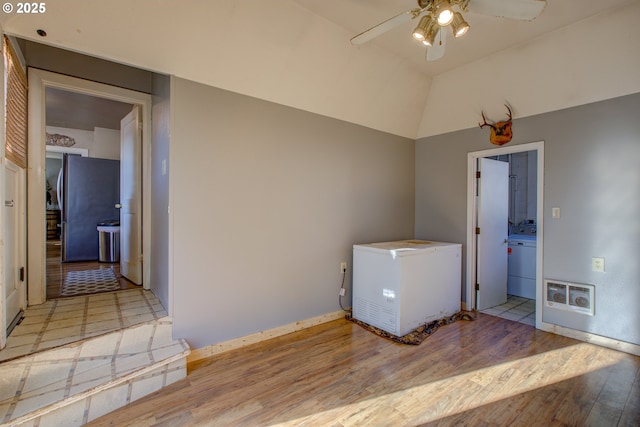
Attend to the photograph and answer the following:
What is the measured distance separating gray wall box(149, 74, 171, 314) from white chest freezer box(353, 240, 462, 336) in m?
1.92

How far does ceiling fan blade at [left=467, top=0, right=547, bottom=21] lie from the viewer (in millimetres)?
1583

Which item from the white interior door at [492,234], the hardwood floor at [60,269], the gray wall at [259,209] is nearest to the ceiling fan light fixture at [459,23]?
the gray wall at [259,209]

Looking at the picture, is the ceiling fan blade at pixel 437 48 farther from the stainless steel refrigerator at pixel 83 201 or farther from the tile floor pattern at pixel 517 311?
the stainless steel refrigerator at pixel 83 201

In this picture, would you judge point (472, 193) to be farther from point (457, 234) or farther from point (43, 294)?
point (43, 294)

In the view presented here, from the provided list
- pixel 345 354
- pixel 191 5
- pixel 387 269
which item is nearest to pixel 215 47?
pixel 191 5

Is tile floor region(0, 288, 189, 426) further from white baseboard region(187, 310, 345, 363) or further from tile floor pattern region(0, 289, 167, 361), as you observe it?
white baseboard region(187, 310, 345, 363)

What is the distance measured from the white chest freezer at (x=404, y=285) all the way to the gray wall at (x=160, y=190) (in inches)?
75.6

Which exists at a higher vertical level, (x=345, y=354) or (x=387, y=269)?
(x=387, y=269)

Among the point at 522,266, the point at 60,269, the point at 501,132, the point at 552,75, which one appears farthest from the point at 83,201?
the point at 522,266

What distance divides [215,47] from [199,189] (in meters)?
1.10

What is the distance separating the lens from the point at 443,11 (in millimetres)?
1614

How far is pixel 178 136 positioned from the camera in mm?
2279

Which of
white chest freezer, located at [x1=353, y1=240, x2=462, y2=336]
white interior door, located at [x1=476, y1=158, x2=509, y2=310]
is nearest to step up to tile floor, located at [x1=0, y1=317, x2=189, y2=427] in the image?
white chest freezer, located at [x1=353, y1=240, x2=462, y2=336]

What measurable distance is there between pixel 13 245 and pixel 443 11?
331 centimetres
